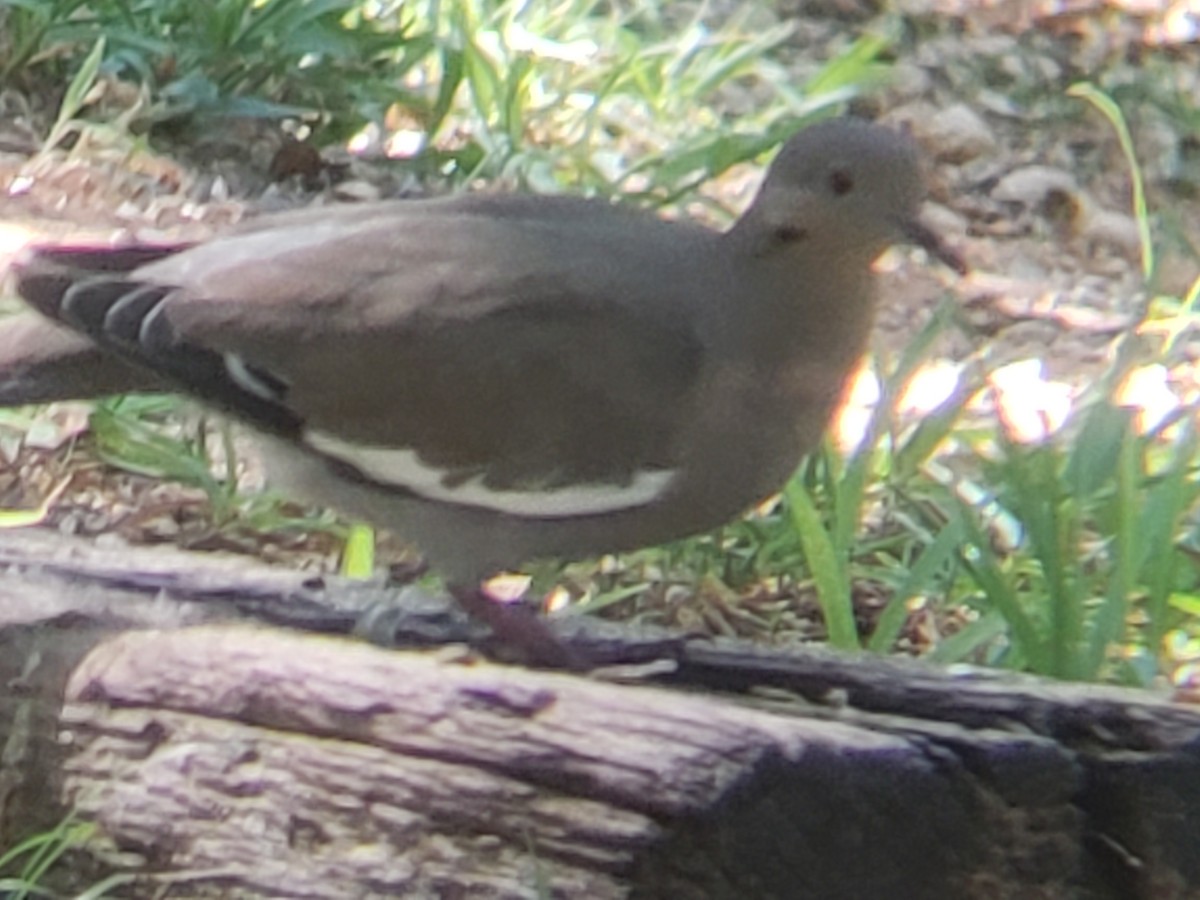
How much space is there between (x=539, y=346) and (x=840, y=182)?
14.5 inches

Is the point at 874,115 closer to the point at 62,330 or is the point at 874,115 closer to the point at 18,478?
the point at 18,478

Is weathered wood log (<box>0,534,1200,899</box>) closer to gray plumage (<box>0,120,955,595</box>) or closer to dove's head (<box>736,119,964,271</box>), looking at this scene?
gray plumage (<box>0,120,955,595</box>)

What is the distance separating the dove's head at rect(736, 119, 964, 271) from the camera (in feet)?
7.82

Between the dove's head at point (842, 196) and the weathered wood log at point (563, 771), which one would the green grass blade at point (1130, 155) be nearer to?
the dove's head at point (842, 196)

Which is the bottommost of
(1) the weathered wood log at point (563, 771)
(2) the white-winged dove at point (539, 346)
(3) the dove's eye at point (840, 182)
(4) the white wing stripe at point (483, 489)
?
(1) the weathered wood log at point (563, 771)

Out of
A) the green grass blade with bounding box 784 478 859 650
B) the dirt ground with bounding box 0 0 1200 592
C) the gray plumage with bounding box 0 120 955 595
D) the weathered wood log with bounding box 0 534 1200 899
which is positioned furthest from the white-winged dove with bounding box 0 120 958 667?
the dirt ground with bounding box 0 0 1200 592

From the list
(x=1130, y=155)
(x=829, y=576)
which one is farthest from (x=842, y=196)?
(x=1130, y=155)

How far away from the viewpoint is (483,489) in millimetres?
2385

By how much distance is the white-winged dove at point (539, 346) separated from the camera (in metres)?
2.34

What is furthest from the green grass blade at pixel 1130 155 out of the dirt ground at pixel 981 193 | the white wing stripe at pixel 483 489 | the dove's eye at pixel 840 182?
the white wing stripe at pixel 483 489

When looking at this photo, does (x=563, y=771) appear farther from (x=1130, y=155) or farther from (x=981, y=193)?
(x=981, y=193)

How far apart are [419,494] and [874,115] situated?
2.81 m

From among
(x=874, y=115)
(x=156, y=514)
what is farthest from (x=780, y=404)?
(x=874, y=115)

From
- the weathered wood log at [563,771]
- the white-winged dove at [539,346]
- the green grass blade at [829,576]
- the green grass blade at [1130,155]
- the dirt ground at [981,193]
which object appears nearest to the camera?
the weathered wood log at [563,771]
